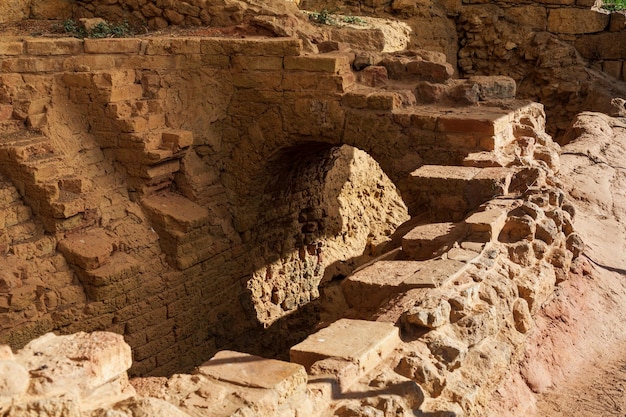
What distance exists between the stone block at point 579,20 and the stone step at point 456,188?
7.92m

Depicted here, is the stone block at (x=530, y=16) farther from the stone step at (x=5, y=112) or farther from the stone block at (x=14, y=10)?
the stone step at (x=5, y=112)

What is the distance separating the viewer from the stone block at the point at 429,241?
486 cm

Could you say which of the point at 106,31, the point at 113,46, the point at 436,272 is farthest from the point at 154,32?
the point at 436,272

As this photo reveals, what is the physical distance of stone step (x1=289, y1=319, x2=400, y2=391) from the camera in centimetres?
319

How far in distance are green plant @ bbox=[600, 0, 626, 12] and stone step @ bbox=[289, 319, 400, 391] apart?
1146 centimetres

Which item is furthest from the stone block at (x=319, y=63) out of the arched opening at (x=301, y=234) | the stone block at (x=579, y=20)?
the stone block at (x=579, y=20)

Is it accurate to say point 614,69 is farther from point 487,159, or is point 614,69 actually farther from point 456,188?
point 456,188

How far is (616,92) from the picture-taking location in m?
12.0

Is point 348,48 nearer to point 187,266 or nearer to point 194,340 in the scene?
point 187,266

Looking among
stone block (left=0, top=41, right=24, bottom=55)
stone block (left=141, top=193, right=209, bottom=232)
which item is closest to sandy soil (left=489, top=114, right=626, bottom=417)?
stone block (left=141, top=193, right=209, bottom=232)

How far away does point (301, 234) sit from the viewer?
9375 mm

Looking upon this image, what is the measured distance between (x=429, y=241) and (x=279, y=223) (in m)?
4.24

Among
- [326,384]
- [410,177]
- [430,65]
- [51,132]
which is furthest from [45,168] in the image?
[326,384]

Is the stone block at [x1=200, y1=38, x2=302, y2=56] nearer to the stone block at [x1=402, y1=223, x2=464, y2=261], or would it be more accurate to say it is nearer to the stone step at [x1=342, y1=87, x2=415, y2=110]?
the stone step at [x1=342, y1=87, x2=415, y2=110]
